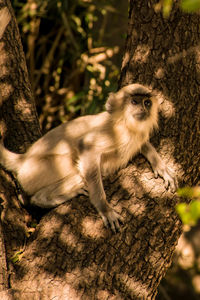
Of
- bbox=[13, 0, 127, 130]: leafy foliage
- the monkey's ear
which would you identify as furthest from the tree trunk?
bbox=[13, 0, 127, 130]: leafy foliage

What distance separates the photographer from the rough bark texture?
149 inches

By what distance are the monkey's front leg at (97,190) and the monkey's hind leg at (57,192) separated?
0.54ft

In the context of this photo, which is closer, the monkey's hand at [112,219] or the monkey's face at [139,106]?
the monkey's hand at [112,219]

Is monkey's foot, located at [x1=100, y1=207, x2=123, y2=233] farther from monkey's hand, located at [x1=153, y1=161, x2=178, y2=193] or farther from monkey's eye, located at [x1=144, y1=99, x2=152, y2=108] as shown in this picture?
monkey's eye, located at [x1=144, y1=99, x2=152, y2=108]

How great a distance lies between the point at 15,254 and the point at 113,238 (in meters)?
0.91

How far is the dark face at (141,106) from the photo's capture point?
3.99 meters

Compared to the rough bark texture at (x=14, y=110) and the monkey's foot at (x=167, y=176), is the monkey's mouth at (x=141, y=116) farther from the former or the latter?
the rough bark texture at (x=14, y=110)

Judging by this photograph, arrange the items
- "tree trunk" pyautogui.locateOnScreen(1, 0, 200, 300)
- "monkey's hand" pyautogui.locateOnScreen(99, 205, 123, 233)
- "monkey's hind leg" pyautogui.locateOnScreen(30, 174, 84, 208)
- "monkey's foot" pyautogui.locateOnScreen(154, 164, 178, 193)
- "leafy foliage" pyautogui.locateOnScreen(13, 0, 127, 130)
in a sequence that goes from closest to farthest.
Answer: "tree trunk" pyautogui.locateOnScreen(1, 0, 200, 300) → "monkey's hand" pyautogui.locateOnScreen(99, 205, 123, 233) → "monkey's foot" pyautogui.locateOnScreen(154, 164, 178, 193) → "monkey's hind leg" pyautogui.locateOnScreen(30, 174, 84, 208) → "leafy foliage" pyautogui.locateOnScreen(13, 0, 127, 130)

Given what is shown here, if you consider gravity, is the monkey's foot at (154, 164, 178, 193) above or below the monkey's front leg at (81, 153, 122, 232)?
above

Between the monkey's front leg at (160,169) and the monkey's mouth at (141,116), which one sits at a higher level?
the monkey's mouth at (141,116)

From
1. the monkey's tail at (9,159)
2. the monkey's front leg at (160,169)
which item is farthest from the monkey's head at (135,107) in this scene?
the monkey's tail at (9,159)

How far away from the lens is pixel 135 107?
4.26m

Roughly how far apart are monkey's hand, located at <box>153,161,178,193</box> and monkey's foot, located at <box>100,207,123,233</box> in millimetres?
548

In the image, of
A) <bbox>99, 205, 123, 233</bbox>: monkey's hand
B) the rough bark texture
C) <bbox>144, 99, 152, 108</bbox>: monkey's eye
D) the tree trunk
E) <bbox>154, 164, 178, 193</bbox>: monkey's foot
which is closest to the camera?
the tree trunk
